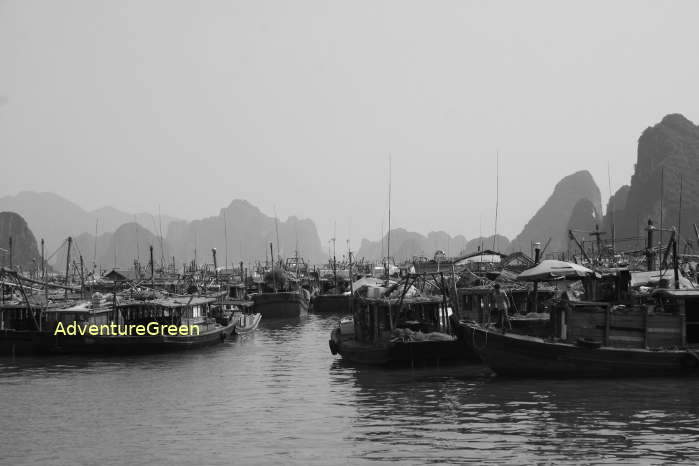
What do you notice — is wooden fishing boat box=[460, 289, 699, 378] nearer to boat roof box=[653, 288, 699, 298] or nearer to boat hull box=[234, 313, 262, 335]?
boat roof box=[653, 288, 699, 298]

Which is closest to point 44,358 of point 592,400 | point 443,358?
point 443,358

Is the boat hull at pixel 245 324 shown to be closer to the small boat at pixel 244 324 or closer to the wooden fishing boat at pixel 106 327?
the small boat at pixel 244 324

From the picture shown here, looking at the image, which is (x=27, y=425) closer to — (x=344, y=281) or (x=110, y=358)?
(x=110, y=358)

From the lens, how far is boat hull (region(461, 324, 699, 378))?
26.5 meters

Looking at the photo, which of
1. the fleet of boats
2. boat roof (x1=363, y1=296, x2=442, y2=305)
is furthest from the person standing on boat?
boat roof (x1=363, y1=296, x2=442, y2=305)

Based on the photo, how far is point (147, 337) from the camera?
3778 cm

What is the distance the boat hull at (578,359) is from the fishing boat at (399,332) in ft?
11.4

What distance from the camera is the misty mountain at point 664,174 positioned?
166 m

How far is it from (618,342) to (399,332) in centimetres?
811

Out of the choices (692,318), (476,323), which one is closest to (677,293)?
(692,318)

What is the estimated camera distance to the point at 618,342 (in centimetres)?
2680

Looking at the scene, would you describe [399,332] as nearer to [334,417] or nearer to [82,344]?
[334,417]

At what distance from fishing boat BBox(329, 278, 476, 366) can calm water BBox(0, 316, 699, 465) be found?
80 cm

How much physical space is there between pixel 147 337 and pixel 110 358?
6.03 ft
